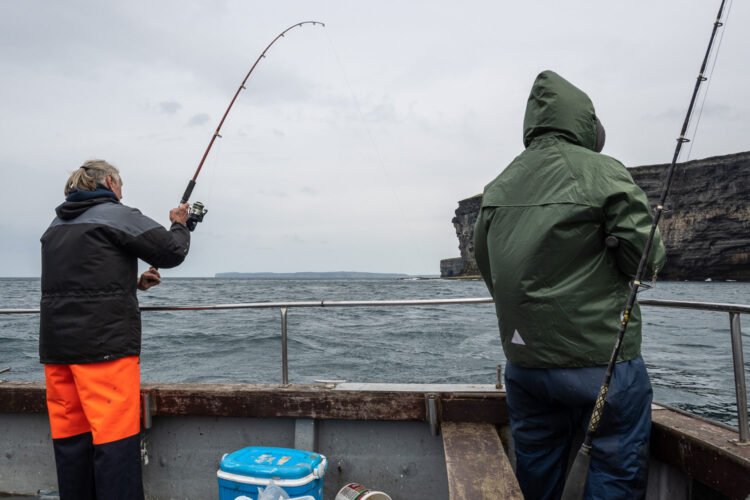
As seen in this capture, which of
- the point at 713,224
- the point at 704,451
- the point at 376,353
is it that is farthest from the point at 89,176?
the point at 713,224

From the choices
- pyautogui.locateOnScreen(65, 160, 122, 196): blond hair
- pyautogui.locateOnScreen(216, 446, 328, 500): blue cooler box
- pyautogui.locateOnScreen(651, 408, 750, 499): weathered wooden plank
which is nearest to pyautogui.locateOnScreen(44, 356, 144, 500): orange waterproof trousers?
pyautogui.locateOnScreen(216, 446, 328, 500): blue cooler box

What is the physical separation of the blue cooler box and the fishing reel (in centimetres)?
134

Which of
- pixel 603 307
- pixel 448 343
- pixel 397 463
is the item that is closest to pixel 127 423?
pixel 397 463

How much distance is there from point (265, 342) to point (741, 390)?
1374cm

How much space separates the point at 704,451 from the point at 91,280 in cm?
280

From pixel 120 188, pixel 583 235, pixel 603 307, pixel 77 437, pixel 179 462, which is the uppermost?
pixel 120 188

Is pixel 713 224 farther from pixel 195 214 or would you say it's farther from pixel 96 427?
pixel 96 427

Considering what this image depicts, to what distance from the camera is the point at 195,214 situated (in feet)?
9.77

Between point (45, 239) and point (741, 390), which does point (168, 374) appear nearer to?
point (45, 239)

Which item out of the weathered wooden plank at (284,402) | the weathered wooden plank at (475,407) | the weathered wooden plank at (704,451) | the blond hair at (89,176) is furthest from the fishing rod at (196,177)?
the weathered wooden plank at (704,451)

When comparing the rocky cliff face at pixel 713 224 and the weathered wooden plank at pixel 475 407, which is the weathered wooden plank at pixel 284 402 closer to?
the weathered wooden plank at pixel 475 407

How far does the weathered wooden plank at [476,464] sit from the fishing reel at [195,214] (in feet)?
6.24

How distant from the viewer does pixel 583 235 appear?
174cm

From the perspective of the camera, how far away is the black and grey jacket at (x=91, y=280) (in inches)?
84.7
